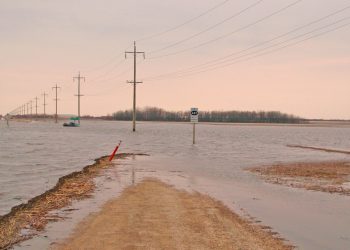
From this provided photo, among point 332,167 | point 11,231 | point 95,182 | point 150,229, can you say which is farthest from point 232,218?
point 332,167

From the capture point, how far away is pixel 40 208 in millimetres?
13133

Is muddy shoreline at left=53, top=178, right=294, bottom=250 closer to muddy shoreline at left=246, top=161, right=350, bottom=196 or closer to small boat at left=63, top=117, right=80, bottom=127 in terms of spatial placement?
muddy shoreline at left=246, top=161, right=350, bottom=196

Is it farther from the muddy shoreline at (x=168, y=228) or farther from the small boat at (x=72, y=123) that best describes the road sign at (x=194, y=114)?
the small boat at (x=72, y=123)

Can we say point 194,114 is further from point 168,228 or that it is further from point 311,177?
point 168,228

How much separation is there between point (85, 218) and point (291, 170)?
624 inches

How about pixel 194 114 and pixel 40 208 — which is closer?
pixel 40 208

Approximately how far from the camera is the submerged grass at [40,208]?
1012cm

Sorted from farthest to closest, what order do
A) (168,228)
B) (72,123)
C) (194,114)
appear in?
(72,123) → (194,114) → (168,228)

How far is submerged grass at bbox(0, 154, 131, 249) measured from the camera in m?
10.1

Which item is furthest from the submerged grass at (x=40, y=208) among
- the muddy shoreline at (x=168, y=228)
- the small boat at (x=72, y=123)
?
the small boat at (x=72, y=123)

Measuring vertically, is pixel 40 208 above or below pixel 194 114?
below

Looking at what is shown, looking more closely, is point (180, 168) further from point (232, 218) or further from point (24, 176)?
point (232, 218)

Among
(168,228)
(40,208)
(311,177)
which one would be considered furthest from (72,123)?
(168,228)

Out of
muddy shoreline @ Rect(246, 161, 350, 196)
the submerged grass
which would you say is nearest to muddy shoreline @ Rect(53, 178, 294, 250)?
the submerged grass
